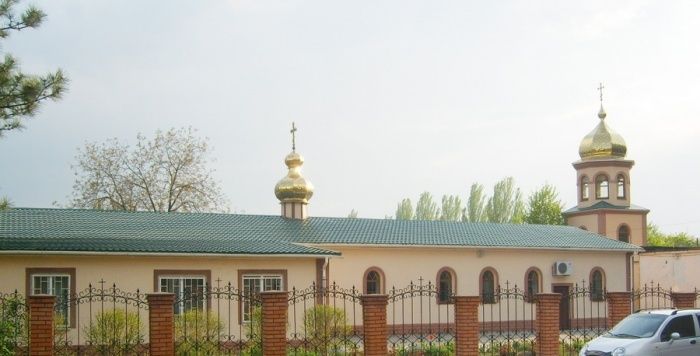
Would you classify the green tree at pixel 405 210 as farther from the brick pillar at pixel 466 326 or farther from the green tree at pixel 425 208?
the brick pillar at pixel 466 326

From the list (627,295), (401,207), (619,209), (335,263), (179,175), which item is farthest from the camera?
(401,207)

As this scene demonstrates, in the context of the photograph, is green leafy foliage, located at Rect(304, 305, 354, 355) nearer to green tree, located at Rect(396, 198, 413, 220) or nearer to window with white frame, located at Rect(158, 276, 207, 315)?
window with white frame, located at Rect(158, 276, 207, 315)

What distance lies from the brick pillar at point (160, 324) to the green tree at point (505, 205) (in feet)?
147

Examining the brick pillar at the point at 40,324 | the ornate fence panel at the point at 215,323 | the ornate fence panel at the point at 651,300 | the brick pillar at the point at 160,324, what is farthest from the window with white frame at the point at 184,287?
the ornate fence panel at the point at 651,300

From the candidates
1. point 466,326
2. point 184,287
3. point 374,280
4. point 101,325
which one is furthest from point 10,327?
point 374,280

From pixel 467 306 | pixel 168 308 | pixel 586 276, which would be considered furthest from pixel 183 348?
pixel 586 276

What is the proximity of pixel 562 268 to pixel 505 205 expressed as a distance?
88.8ft

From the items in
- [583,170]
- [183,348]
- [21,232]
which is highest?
[583,170]

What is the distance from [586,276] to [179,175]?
1794 cm

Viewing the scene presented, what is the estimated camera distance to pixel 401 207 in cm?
6594

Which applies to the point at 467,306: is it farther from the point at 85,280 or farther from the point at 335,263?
the point at 335,263

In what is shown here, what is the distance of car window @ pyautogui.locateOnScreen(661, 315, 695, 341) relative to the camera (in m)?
17.3

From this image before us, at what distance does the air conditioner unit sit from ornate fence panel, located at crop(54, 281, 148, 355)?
1544cm

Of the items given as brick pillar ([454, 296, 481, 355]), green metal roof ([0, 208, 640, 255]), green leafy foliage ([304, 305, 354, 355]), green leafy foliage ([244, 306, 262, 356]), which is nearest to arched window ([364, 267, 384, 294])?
green metal roof ([0, 208, 640, 255])
